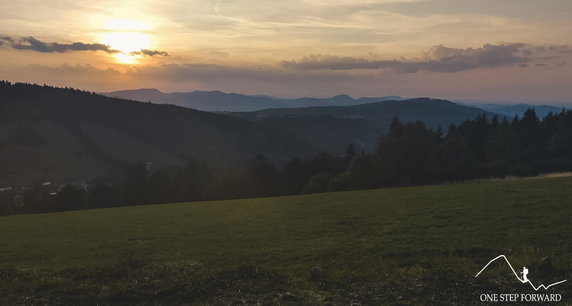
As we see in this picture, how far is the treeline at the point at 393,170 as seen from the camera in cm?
9369

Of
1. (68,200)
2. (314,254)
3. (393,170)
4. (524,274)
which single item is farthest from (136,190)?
(524,274)

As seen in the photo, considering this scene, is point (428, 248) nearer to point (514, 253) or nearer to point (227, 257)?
point (514, 253)

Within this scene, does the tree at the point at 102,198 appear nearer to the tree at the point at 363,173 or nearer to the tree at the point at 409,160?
the tree at the point at 363,173

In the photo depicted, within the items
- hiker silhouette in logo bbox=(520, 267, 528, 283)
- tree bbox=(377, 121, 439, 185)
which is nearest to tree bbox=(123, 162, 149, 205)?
tree bbox=(377, 121, 439, 185)

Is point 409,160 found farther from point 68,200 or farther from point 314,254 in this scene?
point 68,200

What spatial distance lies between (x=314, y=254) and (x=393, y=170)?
8423 centimetres

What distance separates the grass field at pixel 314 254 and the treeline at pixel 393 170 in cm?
5714

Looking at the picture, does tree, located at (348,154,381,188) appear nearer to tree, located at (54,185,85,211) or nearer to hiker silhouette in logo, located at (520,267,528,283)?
tree, located at (54,185,85,211)

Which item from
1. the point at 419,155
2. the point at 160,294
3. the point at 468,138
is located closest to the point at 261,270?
the point at 160,294

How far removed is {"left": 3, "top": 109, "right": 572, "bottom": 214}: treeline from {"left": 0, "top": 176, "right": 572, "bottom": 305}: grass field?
187 ft

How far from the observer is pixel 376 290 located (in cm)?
1300

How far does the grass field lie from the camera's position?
13.2 m

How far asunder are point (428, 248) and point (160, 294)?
11.8 meters

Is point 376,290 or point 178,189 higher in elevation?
point 376,290
